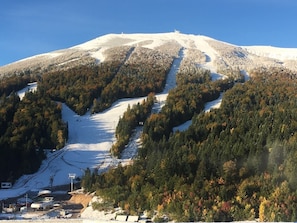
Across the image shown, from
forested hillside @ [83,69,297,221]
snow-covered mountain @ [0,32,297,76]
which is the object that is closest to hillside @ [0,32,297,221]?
forested hillside @ [83,69,297,221]

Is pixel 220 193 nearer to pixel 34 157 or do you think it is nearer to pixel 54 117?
pixel 34 157

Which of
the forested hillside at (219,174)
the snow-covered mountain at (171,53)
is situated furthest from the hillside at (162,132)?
the snow-covered mountain at (171,53)

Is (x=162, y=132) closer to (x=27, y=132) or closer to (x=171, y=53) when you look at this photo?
(x=27, y=132)

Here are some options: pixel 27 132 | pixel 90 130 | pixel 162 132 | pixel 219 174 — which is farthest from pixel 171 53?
pixel 219 174

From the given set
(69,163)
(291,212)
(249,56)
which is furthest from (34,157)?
(249,56)

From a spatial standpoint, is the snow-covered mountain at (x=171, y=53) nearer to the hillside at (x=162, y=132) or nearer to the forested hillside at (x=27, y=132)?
the hillside at (x=162, y=132)

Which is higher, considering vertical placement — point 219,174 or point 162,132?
point 162,132
